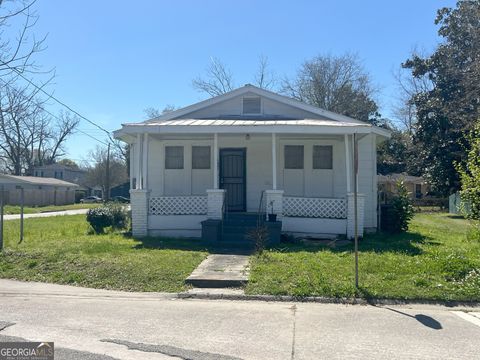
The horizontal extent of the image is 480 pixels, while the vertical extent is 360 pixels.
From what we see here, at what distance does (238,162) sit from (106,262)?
6.76 meters

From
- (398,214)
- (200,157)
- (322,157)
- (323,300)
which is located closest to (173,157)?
(200,157)

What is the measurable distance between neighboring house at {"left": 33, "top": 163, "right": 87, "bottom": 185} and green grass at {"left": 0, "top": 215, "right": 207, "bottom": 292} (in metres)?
64.9

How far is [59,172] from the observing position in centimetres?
7675

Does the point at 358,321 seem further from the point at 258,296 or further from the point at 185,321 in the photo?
the point at 185,321

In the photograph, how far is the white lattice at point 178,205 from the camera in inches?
520

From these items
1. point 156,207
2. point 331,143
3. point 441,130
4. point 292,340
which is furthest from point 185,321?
point 441,130

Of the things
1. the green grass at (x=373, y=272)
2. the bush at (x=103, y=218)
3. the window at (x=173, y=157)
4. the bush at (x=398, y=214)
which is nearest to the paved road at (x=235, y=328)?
the green grass at (x=373, y=272)

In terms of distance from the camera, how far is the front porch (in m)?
12.8

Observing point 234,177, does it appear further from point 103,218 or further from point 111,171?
point 111,171

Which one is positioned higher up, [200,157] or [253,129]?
[253,129]

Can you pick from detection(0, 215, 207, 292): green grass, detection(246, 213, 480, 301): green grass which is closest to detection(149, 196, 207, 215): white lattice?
detection(0, 215, 207, 292): green grass

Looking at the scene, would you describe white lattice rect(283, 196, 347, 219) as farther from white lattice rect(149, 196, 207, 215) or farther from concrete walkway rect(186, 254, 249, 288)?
concrete walkway rect(186, 254, 249, 288)

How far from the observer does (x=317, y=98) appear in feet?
135

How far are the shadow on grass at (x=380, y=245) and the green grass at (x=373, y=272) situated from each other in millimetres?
25
